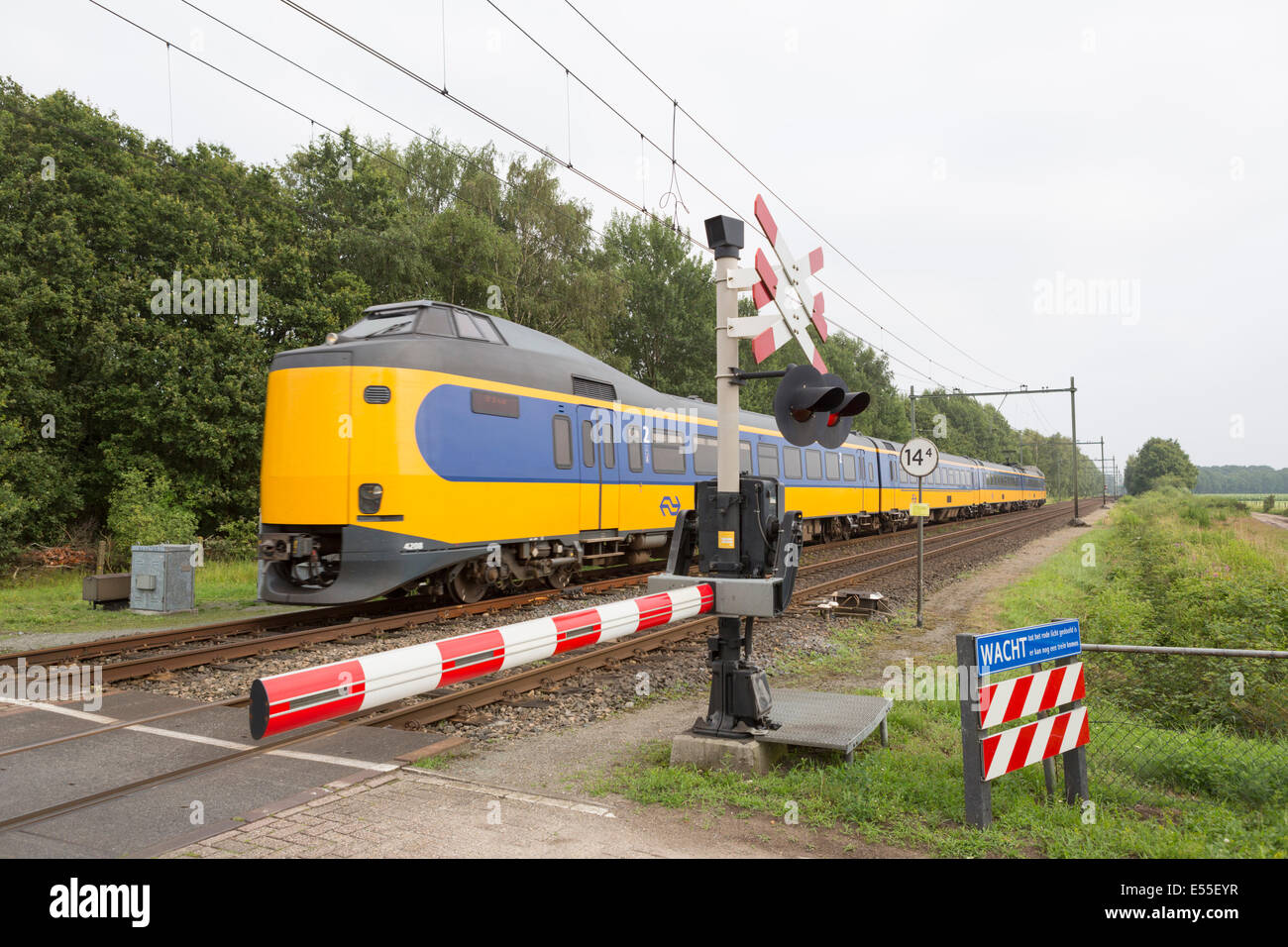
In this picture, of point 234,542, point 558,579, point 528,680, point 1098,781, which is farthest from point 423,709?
point 234,542

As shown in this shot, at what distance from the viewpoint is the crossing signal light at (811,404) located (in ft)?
15.7

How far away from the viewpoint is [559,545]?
1294 cm

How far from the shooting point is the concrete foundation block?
4.95 metres

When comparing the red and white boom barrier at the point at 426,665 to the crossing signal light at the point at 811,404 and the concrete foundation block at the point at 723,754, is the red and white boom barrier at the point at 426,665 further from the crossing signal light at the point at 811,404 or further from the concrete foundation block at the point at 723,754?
the crossing signal light at the point at 811,404

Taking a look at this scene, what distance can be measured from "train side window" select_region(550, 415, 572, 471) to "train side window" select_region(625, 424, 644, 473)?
189cm

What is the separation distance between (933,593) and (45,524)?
22.4 metres

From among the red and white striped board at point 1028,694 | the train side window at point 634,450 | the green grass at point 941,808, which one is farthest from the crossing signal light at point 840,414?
the train side window at point 634,450

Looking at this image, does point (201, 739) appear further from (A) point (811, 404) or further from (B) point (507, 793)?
(A) point (811, 404)

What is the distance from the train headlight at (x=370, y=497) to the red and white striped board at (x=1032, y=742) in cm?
769

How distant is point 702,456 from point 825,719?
1250 centimetres

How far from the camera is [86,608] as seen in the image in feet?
39.6

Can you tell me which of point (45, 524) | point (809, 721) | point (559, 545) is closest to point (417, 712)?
point (809, 721)

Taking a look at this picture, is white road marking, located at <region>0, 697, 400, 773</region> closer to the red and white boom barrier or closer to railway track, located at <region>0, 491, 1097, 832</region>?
railway track, located at <region>0, 491, 1097, 832</region>
